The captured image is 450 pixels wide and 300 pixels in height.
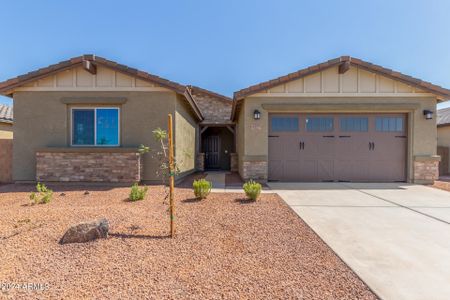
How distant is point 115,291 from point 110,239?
1290 mm

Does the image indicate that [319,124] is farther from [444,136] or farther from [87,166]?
[444,136]

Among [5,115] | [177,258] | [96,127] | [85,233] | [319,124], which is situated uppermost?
[5,115]

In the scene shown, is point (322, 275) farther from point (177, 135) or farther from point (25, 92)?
point (25, 92)

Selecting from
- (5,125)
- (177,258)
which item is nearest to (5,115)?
(5,125)

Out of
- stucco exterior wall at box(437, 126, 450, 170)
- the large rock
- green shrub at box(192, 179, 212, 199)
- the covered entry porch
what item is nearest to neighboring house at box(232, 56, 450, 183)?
green shrub at box(192, 179, 212, 199)

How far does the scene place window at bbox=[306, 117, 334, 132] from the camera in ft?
27.7

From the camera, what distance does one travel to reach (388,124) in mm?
8414

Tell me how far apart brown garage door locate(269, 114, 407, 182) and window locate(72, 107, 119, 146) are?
587cm

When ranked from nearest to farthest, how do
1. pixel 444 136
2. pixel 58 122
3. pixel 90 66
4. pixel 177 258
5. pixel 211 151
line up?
pixel 177 258 → pixel 90 66 → pixel 58 122 → pixel 444 136 → pixel 211 151

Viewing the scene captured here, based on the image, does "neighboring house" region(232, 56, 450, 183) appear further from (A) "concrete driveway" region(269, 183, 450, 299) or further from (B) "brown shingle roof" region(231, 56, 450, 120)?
(A) "concrete driveway" region(269, 183, 450, 299)

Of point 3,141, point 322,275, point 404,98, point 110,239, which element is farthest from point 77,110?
point 404,98

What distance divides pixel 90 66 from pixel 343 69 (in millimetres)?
9060

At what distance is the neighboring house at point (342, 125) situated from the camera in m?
8.10

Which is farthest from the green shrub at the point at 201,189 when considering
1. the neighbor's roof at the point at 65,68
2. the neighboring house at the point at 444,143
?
the neighboring house at the point at 444,143
